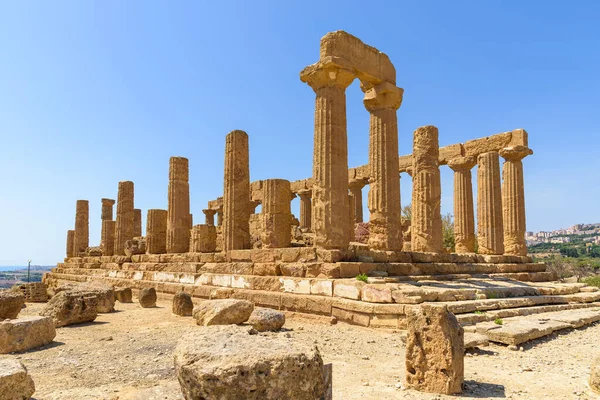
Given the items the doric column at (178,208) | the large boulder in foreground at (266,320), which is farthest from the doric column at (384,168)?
the doric column at (178,208)

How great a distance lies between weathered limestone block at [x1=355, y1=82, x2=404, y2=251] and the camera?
12648 mm

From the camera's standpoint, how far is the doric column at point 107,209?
28703 mm

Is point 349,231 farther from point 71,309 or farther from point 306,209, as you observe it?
point 306,209

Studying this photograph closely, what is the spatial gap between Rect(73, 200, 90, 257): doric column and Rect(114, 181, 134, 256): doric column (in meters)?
8.51

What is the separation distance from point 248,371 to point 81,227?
3013cm

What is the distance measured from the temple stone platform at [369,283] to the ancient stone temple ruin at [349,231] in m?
0.03

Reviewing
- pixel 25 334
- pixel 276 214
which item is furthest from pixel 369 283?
pixel 25 334

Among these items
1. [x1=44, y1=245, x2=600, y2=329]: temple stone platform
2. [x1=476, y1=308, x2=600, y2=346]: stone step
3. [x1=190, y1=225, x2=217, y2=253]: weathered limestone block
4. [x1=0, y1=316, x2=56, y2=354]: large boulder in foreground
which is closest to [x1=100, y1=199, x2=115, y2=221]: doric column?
[x1=44, y1=245, x2=600, y2=329]: temple stone platform

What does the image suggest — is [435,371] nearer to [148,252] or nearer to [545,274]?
[545,274]

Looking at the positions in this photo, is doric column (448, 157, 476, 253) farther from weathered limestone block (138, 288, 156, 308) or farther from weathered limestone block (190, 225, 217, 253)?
weathered limestone block (138, 288, 156, 308)

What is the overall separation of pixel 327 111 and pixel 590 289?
32.9ft

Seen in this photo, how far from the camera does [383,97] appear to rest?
42.8ft

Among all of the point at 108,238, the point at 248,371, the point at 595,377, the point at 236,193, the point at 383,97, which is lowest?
the point at 595,377

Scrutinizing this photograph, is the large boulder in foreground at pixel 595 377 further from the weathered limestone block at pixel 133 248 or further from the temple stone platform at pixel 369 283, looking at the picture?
the weathered limestone block at pixel 133 248
